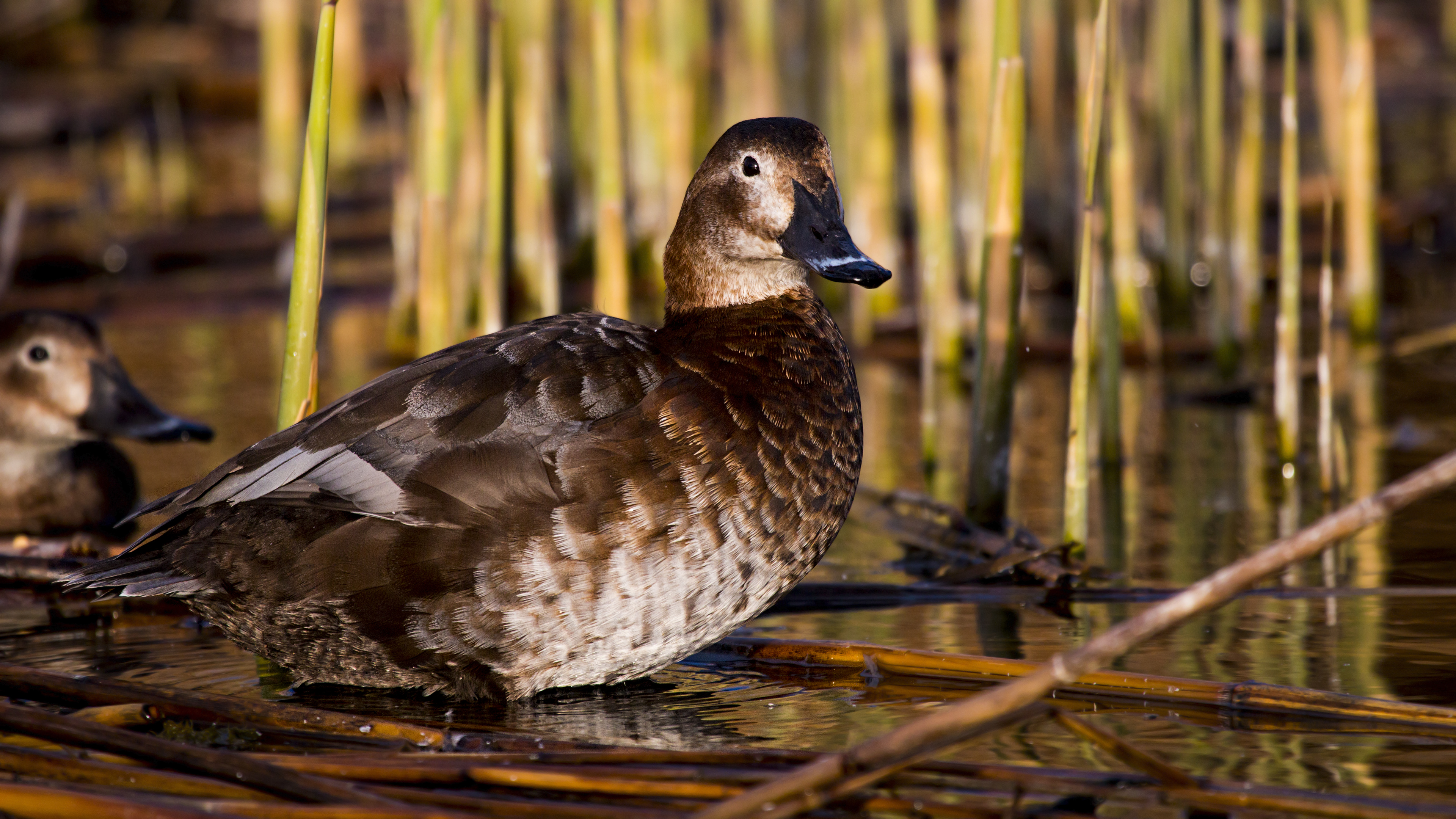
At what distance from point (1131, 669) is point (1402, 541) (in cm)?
137

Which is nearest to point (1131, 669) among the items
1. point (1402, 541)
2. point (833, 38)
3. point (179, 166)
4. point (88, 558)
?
point (1402, 541)

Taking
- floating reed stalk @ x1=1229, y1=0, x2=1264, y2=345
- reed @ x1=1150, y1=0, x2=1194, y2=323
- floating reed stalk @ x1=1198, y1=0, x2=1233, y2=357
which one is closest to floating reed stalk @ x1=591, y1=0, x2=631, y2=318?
floating reed stalk @ x1=1198, y1=0, x2=1233, y2=357

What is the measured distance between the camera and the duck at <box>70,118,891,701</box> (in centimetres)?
295

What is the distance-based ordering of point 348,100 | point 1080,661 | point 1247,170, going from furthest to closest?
point 348,100
point 1247,170
point 1080,661

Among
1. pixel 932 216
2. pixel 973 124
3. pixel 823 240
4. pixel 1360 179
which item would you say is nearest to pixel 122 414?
pixel 823 240

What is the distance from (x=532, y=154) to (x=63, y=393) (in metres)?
1.75

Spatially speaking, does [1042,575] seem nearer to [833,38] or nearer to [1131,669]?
[1131,669]

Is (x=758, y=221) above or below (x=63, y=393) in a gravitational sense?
above

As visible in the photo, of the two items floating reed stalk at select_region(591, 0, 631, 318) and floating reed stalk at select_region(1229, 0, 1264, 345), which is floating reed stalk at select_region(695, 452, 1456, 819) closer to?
floating reed stalk at select_region(591, 0, 631, 318)

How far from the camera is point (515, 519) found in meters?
2.94

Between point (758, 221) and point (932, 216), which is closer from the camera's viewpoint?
point (758, 221)

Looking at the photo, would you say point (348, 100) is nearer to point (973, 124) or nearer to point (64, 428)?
point (973, 124)

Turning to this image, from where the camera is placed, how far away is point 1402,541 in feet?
13.4

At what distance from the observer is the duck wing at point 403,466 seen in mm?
2938
